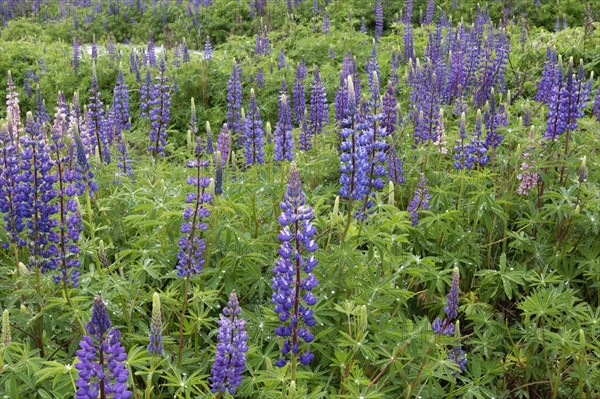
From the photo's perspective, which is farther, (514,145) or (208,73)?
(208,73)

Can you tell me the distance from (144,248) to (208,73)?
244 inches

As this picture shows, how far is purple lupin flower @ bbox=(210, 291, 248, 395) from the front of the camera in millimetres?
2453

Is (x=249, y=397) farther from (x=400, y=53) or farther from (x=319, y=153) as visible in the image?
(x=400, y=53)

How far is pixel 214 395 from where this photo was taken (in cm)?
261

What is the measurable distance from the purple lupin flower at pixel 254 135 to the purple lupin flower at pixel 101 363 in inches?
112

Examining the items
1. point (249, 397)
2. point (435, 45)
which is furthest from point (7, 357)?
point (435, 45)

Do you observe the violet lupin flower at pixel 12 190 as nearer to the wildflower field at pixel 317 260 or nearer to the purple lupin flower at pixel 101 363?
the wildflower field at pixel 317 260

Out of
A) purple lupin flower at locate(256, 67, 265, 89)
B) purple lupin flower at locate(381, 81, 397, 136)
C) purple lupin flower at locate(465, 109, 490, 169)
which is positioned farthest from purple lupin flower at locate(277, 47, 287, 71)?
purple lupin flower at locate(465, 109, 490, 169)

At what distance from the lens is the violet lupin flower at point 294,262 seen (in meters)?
2.42

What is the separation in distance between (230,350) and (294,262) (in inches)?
17.5

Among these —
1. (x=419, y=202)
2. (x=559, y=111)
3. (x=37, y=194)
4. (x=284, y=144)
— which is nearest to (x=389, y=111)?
(x=284, y=144)

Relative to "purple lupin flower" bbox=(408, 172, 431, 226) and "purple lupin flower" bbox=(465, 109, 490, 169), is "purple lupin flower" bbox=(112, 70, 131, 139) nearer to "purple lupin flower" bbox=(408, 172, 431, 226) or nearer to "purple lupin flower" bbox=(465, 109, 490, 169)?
"purple lupin flower" bbox=(408, 172, 431, 226)

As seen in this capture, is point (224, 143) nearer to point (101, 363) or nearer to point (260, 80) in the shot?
point (101, 363)

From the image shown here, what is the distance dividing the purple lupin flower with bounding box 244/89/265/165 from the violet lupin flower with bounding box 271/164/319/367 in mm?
2121
